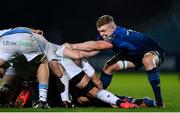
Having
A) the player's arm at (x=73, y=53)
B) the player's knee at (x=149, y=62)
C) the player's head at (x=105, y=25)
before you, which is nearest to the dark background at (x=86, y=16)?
the player's head at (x=105, y=25)

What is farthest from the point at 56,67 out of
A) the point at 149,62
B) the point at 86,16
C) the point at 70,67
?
the point at 86,16

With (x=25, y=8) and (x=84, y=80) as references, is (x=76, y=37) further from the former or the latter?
(x=84, y=80)

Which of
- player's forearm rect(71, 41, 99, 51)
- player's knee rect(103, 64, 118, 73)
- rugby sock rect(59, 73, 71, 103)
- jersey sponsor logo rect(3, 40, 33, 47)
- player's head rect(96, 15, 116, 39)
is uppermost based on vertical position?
player's head rect(96, 15, 116, 39)

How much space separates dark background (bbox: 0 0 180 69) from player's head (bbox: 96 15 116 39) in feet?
44.1

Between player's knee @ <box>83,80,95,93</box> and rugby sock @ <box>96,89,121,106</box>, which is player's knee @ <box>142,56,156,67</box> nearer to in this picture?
rugby sock @ <box>96,89,121,106</box>

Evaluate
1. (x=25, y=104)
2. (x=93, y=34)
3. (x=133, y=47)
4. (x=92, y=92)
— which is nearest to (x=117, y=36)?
(x=133, y=47)

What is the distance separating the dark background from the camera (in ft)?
70.1

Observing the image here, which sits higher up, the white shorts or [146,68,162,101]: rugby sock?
the white shorts

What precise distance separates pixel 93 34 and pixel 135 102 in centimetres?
1338

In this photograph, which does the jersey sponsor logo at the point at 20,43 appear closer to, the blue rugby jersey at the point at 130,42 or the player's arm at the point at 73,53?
the player's arm at the point at 73,53

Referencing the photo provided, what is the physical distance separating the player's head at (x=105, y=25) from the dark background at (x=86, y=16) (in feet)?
44.1

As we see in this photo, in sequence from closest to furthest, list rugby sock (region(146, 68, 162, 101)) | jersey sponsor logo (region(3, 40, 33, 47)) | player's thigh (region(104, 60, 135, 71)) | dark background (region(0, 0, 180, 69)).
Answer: jersey sponsor logo (region(3, 40, 33, 47))
rugby sock (region(146, 68, 162, 101))
player's thigh (region(104, 60, 135, 71))
dark background (region(0, 0, 180, 69))

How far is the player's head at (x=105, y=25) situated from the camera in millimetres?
7555

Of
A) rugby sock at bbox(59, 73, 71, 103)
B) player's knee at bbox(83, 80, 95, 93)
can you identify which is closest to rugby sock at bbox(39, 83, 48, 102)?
rugby sock at bbox(59, 73, 71, 103)
